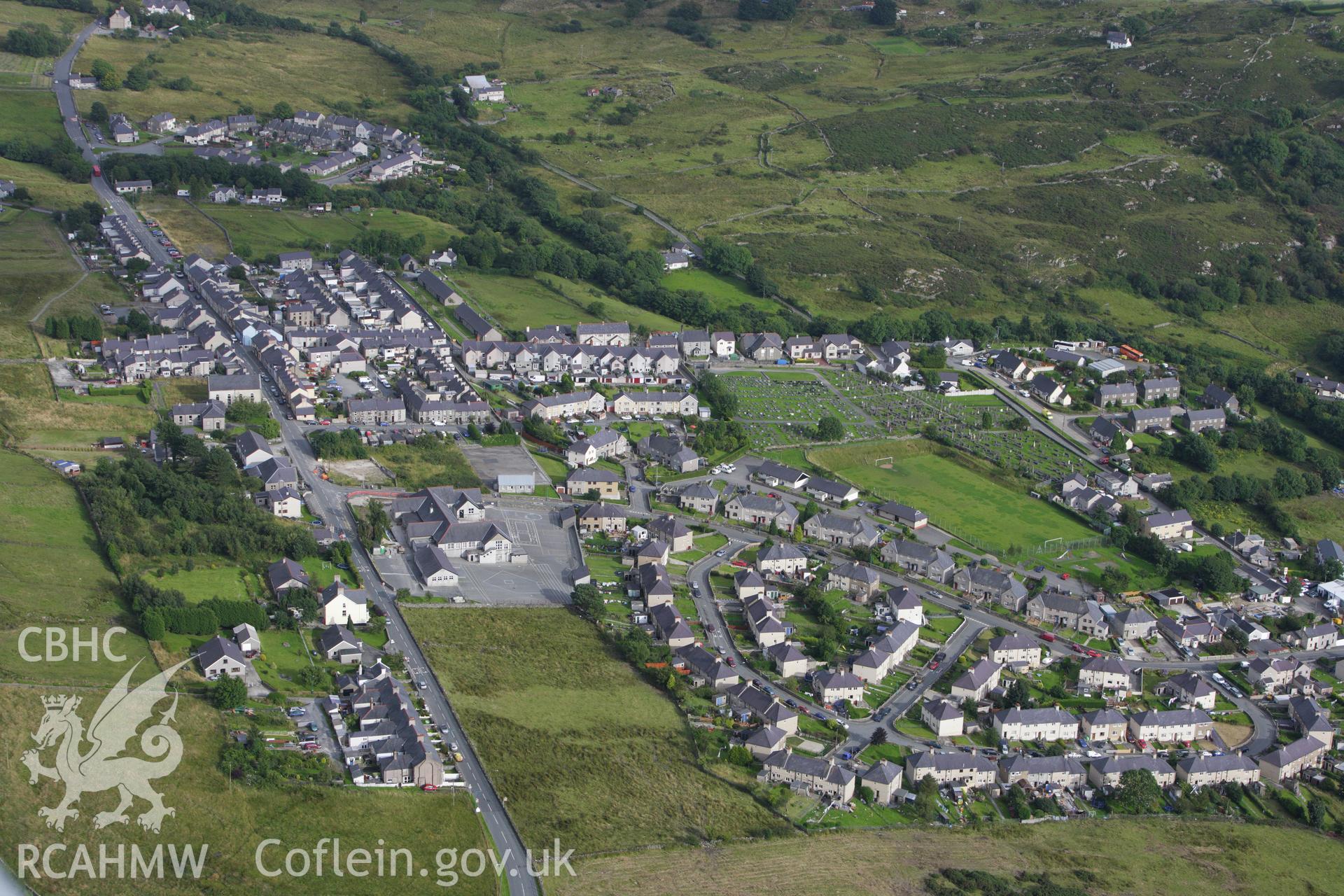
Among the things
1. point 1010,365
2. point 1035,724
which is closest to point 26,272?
point 1010,365

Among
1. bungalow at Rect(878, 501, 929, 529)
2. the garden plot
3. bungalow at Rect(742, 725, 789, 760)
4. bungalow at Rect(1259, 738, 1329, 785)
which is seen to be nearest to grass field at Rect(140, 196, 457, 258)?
the garden plot

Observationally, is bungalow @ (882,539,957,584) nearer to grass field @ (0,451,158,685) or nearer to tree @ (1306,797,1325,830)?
tree @ (1306,797,1325,830)

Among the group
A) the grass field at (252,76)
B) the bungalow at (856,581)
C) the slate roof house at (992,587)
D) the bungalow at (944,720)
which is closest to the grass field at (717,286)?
the grass field at (252,76)

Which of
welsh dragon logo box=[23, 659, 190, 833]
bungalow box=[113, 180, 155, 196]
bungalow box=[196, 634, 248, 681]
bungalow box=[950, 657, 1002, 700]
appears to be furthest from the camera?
bungalow box=[113, 180, 155, 196]

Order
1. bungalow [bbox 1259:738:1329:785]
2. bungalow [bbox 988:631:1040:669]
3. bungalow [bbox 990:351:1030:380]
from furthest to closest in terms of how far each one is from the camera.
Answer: bungalow [bbox 990:351:1030:380]
bungalow [bbox 988:631:1040:669]
bungalow [bbox 1259:738:1329:785]

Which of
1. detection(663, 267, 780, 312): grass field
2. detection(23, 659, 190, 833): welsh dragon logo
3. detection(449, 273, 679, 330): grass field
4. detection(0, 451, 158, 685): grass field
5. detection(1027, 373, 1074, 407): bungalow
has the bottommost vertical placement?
detection(449, 273, 679, 330): grass field

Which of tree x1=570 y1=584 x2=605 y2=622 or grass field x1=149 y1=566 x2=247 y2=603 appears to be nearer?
grass field x1=149 y1=566 x2=247 y2=603

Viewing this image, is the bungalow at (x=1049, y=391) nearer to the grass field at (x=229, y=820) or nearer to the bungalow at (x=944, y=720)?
the bungalow at (x=944, y=720)
